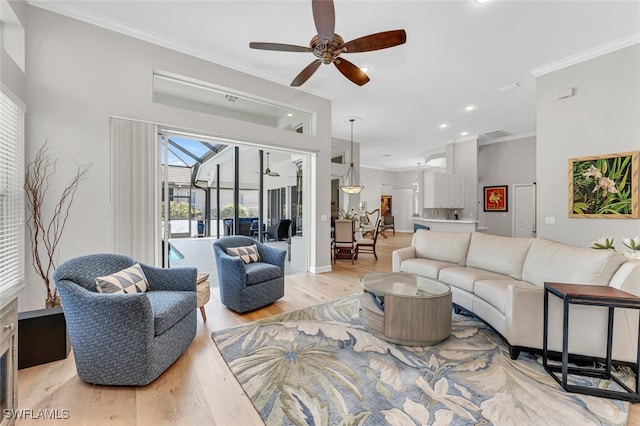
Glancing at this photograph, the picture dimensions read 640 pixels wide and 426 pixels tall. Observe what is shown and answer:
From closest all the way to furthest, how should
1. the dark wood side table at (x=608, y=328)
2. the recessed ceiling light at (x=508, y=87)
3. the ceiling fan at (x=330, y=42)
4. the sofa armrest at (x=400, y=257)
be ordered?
the dark wood side table at (x=608, y=328)
the ceiling fan at (x=330, y=42)
the sofa armrest at (x=400, y=257)
the recessed ceiling light at (x=508, y=87)

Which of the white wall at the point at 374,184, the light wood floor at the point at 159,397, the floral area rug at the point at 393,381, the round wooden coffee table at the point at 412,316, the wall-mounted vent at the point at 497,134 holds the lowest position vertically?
the light wood floor at the point at 159,397

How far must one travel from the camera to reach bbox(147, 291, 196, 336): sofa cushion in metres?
1.97

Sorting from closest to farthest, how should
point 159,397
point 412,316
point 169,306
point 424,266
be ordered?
point 159,397 < point 169,306 < point 412,316 < point 424,266

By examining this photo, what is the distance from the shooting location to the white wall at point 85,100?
283 cm

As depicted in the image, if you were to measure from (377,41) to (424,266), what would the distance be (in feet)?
9.07

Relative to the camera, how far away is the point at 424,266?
3662 mm

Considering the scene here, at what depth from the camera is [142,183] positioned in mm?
3340

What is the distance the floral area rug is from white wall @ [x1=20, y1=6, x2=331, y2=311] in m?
2.05

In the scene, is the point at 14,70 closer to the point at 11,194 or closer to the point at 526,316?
the point at 11,194

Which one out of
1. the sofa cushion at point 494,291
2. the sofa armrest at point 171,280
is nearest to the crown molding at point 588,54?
the sofa cushion at point 494,291

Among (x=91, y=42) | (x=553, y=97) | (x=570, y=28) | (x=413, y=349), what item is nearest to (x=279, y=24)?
(x=91, y=42)

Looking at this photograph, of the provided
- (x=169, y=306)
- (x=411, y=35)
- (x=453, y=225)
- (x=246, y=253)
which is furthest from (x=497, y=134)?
(x=169, y=306)

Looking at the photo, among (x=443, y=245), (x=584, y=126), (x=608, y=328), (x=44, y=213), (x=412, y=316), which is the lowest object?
(x=412, y=316)

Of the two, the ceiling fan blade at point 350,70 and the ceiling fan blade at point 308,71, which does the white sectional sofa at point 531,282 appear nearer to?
the ceiling fan blade at point 350,70
